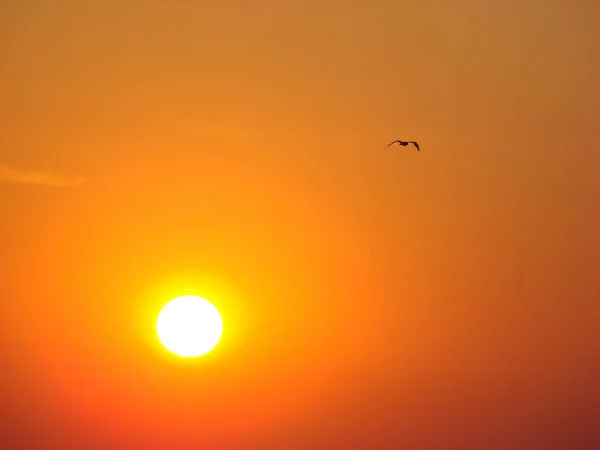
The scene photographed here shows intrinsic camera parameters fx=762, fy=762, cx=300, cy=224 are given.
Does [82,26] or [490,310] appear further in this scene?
[490,310]

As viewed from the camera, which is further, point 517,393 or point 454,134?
point 517,393

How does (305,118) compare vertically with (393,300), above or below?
above

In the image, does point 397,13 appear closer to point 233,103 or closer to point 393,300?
point 233,103

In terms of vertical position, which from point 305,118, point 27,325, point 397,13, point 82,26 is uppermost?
point 82,26

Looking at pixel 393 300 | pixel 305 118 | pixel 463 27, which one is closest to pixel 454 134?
pixel 463 27

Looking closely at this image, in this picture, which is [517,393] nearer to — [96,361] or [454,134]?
[454,134]

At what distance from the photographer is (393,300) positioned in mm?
4098

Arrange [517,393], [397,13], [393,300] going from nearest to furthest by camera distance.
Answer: [397,13]
[393,300]
[517,393]

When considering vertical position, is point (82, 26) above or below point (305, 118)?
above

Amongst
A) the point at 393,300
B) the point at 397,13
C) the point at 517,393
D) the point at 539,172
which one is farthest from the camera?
the point at 517,393

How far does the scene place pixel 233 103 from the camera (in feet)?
11.8

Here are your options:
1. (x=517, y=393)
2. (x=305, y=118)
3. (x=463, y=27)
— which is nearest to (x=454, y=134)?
(x=463, y=27)

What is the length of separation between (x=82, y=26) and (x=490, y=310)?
2.54 meters

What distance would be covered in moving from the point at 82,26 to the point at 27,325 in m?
1.65
